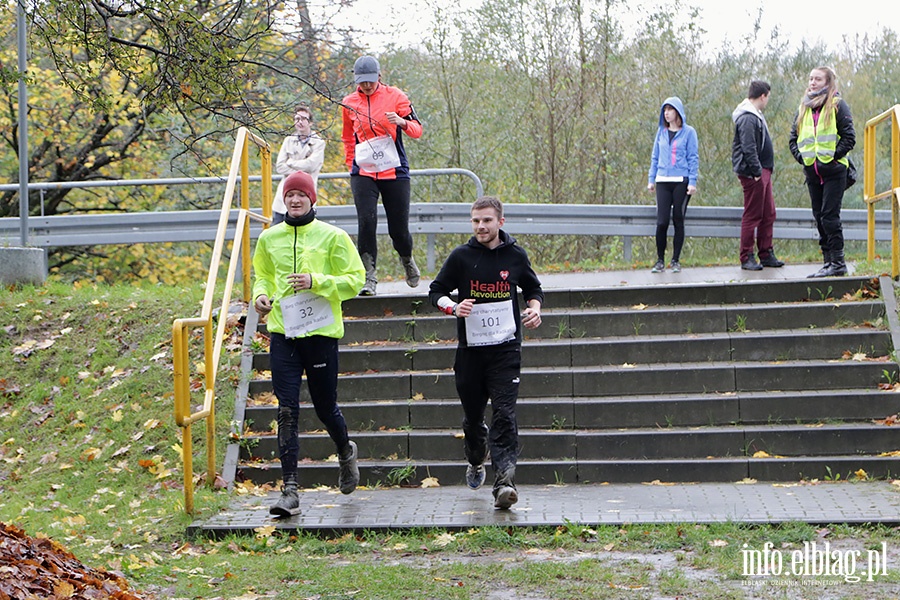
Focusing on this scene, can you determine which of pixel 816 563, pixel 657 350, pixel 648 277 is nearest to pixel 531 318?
pixel 816 563

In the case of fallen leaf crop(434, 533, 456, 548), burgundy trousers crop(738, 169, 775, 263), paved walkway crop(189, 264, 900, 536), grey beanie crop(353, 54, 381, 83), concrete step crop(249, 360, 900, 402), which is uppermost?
grey beanie crop(353, 54, 381, 83)

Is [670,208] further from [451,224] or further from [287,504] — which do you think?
[287,504]

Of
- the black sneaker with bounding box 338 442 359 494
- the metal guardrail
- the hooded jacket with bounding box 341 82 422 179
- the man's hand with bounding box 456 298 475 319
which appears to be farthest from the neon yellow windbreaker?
the metal guardrail

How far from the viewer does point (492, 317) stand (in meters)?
7.48

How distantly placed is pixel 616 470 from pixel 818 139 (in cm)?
455

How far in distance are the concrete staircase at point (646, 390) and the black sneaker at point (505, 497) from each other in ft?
4.03

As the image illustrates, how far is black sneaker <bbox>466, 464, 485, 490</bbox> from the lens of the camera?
7883 mm

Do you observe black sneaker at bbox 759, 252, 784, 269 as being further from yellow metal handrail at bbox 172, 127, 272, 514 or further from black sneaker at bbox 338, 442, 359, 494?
black sneaker at bbox 338, 442, 359, 494

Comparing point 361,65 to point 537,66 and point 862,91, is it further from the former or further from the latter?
point 862,91

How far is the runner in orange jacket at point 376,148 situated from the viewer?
9.86 m

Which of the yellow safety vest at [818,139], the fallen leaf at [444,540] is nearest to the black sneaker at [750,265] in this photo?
the yellow safety vest at [818,139]

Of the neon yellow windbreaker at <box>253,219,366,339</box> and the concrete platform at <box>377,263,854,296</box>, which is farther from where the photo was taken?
the concrete platform at <box>377,263,854,296</box>

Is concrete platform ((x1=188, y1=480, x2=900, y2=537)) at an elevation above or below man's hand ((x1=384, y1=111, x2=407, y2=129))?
below

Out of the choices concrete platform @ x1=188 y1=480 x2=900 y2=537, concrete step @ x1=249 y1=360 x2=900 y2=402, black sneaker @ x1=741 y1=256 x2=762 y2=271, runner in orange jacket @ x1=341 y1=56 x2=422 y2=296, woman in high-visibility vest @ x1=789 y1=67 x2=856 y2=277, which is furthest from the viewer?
black sneaker @ x1=741 y1=256 x2=762 y2=271
